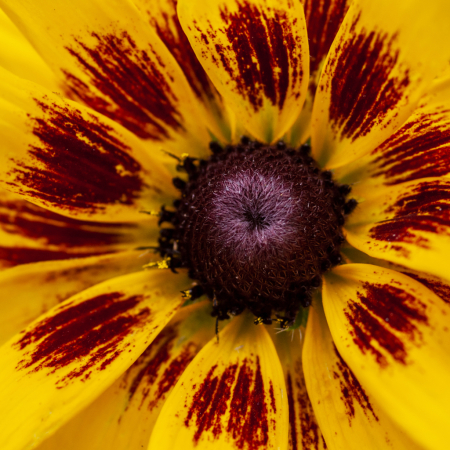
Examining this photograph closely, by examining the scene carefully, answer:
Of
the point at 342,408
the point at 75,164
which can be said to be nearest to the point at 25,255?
the point at 75,164

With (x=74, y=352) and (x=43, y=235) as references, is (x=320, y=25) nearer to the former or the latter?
(x=43, y=235)

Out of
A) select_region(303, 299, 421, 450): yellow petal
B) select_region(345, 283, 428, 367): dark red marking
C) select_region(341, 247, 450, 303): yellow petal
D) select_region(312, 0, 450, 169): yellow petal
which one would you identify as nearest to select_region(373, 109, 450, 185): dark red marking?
select_region(312, 0, 450, 169): yellow petal

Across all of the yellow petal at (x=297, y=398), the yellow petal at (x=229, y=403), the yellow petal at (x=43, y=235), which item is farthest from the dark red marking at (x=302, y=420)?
the yellow petal at (x=43, y=235)

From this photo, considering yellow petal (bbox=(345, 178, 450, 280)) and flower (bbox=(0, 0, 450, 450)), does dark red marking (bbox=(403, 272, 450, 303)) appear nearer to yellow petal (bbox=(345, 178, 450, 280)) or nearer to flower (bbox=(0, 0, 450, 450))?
flower (bbox=(0, 0, 450, 450))

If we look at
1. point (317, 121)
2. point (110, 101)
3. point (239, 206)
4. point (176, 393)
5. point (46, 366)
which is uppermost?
point (110, 101)

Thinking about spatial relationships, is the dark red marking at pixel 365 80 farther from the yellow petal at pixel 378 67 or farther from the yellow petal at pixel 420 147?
the yellow petal at pixel 420 147

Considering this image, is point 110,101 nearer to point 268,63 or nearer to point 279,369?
point 268,63

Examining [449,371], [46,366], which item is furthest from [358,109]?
[46,366]
